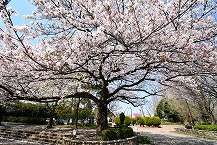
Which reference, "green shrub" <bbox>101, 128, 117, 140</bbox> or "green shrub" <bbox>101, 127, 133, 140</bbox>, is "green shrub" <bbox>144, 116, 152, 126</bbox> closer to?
"green shrub" <bbox>101, 127, 133, 140</bbox>

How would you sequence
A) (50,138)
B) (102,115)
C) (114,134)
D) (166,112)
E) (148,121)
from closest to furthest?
(114,134)
(102,115)
(50,138)
(148,121)
(166,112)

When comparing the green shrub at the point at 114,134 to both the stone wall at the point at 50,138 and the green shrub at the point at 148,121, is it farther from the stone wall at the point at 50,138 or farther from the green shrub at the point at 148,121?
the green shrub at the point at 148,121

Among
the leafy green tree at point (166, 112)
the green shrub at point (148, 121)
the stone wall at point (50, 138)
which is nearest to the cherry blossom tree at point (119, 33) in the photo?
the stone wall at point (50, 138)

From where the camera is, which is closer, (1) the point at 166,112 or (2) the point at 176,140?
(2) the point at 176,140

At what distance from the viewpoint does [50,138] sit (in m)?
12.2

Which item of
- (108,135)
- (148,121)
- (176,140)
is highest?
(148,121)

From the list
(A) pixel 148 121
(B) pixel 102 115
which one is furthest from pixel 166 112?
(B) pixel 102 115

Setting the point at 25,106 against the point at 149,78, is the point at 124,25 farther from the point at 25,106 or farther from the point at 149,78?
the point at 25,106

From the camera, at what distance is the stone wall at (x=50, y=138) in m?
9.02

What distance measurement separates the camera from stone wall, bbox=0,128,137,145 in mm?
9016

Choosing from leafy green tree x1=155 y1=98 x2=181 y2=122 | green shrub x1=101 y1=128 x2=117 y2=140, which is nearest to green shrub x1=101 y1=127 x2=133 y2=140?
green shrub x1=101 y1=128 x2=117 y2=140

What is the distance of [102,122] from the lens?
36.6ft

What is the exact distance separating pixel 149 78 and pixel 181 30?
594 cm

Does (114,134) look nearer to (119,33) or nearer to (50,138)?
→ (50,138)
